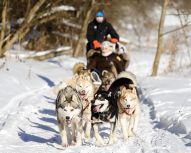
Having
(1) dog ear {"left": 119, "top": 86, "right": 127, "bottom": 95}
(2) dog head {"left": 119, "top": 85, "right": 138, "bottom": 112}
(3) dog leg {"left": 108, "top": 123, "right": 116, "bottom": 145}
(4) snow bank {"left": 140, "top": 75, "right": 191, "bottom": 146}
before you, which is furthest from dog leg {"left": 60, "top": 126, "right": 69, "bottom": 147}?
(4) snow bank {"left": 140, "top": 75, "right": 191, "bottom": 146}

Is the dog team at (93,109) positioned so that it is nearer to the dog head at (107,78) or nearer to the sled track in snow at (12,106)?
the dog head at (107,78)

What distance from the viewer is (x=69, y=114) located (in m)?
5.76

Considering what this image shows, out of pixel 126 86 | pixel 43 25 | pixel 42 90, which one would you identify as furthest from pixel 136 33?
pixel 126 86

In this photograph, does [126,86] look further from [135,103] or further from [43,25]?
[43,25]

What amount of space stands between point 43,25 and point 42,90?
26.3 feet

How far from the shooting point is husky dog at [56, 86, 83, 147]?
5.81 metres

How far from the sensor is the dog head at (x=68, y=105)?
5.79 m

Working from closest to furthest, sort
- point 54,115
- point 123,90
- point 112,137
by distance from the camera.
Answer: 1. point 112,137
2. point 123,90
3. point 54,115

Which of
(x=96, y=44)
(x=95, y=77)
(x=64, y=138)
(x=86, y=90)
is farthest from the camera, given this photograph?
(x=96, y=44)

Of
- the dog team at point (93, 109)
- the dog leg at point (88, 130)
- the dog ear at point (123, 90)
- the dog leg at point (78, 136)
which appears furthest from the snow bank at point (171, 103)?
the dog leg at point (78, 136)

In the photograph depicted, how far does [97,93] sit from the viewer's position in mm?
6684

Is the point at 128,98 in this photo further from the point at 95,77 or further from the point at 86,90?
the point at 95,77

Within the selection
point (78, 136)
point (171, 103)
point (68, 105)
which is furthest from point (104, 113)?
point (171, 103)

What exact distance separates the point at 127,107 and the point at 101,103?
0.36m
